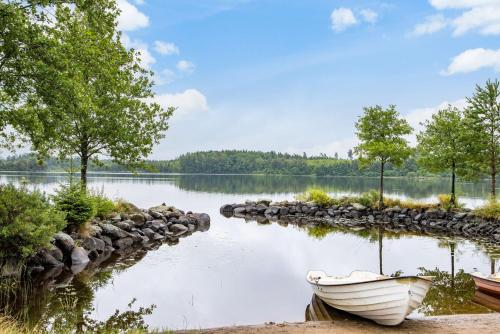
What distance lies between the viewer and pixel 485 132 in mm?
27125

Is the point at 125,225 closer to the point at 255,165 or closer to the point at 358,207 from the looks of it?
the point at 358,207

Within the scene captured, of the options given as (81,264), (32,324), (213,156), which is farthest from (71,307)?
(213,156)

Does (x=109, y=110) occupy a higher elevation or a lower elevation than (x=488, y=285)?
higher

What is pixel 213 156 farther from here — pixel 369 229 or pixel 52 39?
pixel 52 39

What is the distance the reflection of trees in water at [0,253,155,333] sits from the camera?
384 inches

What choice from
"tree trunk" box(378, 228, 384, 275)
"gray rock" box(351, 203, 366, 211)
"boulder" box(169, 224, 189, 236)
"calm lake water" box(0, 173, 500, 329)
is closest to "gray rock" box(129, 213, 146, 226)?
"boulder" box(169, 224, 189, 236)

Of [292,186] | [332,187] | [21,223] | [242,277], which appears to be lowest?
[242,277]

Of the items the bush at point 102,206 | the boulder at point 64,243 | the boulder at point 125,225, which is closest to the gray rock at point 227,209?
the boulder at point 125,225

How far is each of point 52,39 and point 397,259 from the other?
1489 centimetres

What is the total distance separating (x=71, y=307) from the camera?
10.9 meters

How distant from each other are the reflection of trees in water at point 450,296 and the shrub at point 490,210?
432 inches

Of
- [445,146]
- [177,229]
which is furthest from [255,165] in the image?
[177,229]

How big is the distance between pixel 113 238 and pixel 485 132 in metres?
22.8

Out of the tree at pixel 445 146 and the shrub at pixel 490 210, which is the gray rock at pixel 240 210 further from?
the shrub at pixel 490 210
